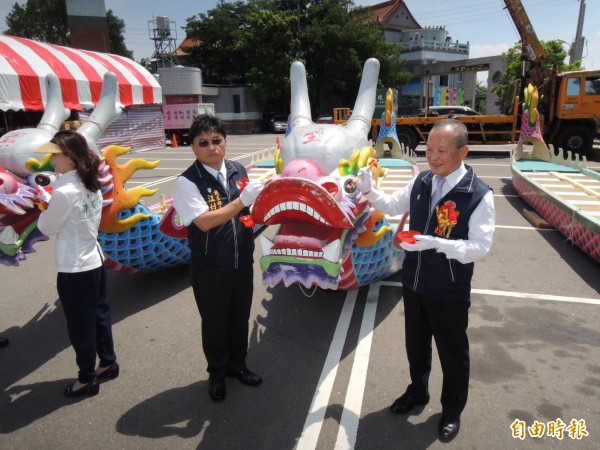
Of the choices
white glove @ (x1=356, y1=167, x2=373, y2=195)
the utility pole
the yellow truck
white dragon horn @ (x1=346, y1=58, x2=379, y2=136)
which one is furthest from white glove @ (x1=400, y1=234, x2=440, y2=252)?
the utility pole

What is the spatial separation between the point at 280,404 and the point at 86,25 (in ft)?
85.5

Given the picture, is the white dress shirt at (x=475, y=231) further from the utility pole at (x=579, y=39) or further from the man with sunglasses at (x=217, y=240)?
the utility pole at (x=579, y=39)

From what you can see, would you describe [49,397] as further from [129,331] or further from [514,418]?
[514,418]

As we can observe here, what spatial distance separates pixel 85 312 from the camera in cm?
245

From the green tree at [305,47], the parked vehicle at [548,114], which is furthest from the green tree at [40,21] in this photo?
the parked vehicle at [548,114]

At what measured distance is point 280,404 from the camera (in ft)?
8.21

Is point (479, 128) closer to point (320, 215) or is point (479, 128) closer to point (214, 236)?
point (320, 215)

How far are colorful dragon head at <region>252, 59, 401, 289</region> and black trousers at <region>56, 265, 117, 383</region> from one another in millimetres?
1016

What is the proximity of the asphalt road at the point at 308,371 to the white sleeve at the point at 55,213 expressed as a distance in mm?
1131

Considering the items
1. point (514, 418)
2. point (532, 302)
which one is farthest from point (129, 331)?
point (532, 302)

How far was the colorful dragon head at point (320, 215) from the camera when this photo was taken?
2463 mm

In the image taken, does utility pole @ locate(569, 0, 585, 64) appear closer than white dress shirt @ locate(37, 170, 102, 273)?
No

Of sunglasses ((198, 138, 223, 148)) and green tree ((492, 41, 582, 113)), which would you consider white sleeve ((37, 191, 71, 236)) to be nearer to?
sunglasses ((198, 138, 223, 148))

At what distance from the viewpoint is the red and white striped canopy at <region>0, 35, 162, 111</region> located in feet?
Answer: 37.5
